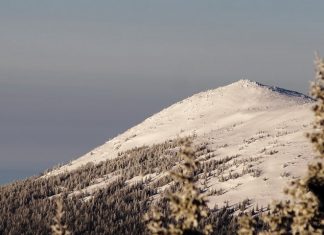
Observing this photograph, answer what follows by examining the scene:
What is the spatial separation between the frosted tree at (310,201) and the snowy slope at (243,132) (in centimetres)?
A: 3463

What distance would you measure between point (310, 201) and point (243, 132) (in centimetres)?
6251

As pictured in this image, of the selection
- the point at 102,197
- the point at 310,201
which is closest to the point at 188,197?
the point at 310,201

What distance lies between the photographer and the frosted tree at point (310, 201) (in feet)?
53.4

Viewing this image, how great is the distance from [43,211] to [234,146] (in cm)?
1737

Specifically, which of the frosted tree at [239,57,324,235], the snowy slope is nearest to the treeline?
the snowy slope

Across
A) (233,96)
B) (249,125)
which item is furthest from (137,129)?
(249,125)

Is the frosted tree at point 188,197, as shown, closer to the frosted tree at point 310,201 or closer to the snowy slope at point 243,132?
the frosted tree at point 310,201

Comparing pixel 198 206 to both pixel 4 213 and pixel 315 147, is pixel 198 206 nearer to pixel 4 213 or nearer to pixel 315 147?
pixel 315 147

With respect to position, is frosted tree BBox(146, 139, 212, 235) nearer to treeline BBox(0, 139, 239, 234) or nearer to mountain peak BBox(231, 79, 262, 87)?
treeline BBox(0, 139, 239, 234)

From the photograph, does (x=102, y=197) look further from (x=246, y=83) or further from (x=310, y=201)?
(x=310, y=201)

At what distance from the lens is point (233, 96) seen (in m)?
99.1

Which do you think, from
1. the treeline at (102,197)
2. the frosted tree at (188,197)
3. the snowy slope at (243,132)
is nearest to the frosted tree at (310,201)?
the frosted tree at (188,197)

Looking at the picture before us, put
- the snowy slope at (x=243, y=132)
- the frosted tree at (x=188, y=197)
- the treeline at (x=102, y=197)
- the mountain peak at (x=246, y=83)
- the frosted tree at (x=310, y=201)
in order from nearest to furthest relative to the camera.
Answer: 1. the frosted tree at (x=188, y=197)
2. the frosted tree at (x=310, y=201)
3. the treeline at (x=102, y=197)
4. the snowy slope at (x=243, y=132)
5. the mountain peak at (x=246, y=83)

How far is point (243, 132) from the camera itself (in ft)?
259
